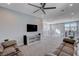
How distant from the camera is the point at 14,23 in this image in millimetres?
1971

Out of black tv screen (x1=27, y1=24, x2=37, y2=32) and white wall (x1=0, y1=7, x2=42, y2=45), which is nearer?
white wall (x1=0, y1=7, x2=42, y2=45)

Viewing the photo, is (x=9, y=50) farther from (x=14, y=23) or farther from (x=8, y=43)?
(x=14, y=23)

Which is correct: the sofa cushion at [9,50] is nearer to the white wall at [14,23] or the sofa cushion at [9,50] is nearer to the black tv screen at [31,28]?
the white wall at [14,23]

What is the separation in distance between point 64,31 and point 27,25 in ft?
3.22

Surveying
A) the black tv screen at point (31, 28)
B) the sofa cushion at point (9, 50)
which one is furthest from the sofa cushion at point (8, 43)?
the black tv screen at point (31, 28)

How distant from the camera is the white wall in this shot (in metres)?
→ 1.93

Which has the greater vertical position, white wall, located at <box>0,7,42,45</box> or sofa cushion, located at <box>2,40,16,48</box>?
white wall, located at <box>0,7,42,45</box>

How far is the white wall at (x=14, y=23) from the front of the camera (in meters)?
1.93

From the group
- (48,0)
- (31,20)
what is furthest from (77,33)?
(31,20)

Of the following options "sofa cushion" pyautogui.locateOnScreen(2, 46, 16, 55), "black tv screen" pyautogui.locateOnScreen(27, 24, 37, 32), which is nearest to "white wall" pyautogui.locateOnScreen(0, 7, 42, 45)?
"black tv screen" pyautogui.locateOnScreen(27, 24, 37, 32)

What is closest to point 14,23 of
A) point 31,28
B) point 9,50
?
point 31,28

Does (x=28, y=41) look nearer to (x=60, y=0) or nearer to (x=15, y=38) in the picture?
(x=15, y=38)

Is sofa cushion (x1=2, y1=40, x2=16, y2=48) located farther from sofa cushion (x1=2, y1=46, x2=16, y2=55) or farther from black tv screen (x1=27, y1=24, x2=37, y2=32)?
black tv screen (x1=27, y1=24, x2=37, y2=32)

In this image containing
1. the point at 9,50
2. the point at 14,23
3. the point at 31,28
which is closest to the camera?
the point at 9,50
